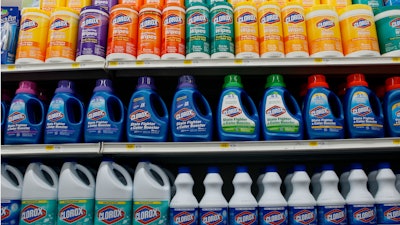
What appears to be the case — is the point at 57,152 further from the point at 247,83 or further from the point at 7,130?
the point at 247,83

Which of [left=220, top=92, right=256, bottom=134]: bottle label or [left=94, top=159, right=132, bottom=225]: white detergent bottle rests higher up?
[left=220, top=92, right=256, bottom=134]: bottle label

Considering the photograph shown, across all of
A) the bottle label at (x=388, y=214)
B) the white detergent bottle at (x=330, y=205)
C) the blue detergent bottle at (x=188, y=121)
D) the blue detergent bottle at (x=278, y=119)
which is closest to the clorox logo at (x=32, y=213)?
the blue detergent bottle at (x=188, y=121)

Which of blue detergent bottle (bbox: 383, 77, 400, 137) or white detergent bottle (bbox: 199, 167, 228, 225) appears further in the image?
blue detergent bottle (bbox: 383, 77, 400, 137)

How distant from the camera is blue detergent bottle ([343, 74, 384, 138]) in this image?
165 centimetres

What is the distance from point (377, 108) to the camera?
5.85ft

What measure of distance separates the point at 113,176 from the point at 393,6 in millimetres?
1635

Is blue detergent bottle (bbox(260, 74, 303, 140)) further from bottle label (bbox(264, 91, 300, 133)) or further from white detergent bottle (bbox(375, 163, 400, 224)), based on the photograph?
white detergent bottle (bbox(375, 163, 400, 224))

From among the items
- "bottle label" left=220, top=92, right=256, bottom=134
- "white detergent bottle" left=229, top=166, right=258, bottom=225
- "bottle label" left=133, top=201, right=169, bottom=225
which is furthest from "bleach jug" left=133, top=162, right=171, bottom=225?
"bottle label" left=220, top=92, right=256, bottom=134

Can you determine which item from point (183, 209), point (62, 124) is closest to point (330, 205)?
point (183, 209)

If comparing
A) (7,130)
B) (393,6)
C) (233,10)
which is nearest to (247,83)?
(233,10)

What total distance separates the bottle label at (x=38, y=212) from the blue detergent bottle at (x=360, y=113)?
4.67 ft

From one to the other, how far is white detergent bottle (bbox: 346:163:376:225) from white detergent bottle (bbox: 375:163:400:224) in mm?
37

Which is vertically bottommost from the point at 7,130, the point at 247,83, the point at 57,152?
the point at 57,152

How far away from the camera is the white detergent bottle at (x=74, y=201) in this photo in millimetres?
1587
